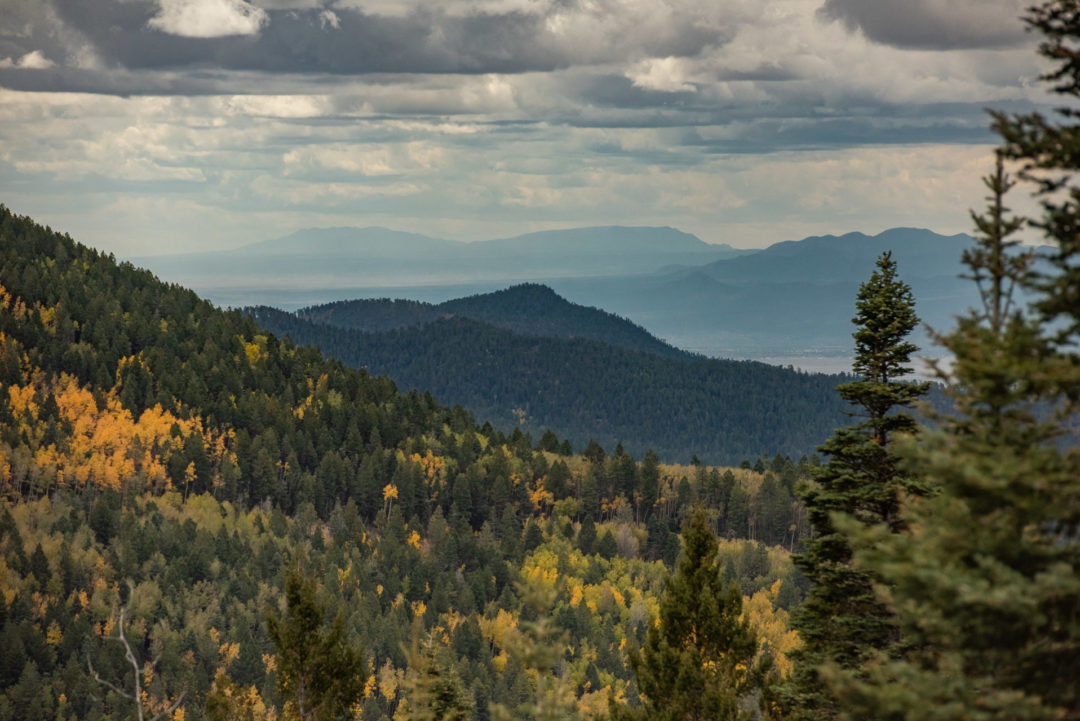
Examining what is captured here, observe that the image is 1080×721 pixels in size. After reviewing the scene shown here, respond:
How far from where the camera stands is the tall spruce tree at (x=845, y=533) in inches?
1186

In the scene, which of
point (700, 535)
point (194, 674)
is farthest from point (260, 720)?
point (700, 535)

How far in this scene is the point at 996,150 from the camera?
64.3 feet

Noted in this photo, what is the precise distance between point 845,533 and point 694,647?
376 inches

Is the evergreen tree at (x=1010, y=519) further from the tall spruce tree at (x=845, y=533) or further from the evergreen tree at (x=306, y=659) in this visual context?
the evergreen tree at (x=306, y=659)

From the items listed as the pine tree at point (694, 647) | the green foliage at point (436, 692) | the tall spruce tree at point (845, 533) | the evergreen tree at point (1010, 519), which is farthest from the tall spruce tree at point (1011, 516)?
the green foliage at point (436, 692)

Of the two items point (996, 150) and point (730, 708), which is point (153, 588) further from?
point (996, 150)

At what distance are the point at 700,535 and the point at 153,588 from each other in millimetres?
166384

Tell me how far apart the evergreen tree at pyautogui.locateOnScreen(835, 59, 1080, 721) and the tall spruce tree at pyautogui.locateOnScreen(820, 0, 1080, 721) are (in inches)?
0.9

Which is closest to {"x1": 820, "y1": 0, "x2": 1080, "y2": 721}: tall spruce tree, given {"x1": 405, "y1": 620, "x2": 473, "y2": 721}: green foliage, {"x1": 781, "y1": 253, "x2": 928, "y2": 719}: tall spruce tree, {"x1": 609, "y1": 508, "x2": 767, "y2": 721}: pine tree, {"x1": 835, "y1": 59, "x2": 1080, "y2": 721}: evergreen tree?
{"x1": 835, "y1": 59, "x2": 1080, "y2": 721}: evergreen tree

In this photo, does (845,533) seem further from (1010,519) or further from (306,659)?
(306,659)

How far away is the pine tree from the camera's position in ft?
120

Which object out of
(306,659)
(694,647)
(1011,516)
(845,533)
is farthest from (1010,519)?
(306,659)

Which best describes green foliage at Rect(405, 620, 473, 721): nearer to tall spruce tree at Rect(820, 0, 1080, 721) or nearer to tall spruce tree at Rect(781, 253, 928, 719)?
tall spruce tree at Rect(781, 253, 928, 719)

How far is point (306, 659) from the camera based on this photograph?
3741cm
